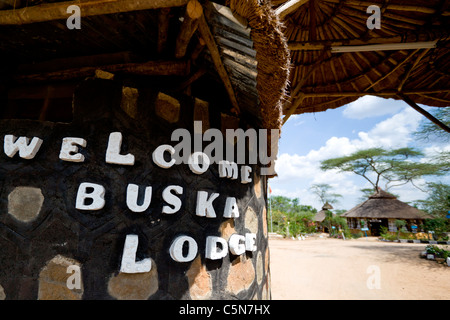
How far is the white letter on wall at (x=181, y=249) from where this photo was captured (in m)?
1.60

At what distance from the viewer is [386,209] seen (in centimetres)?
2098

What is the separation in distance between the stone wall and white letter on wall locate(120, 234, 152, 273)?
32mm

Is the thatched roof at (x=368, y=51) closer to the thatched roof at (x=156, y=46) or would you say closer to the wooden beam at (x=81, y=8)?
the thatched roof at (x=156, y=46)

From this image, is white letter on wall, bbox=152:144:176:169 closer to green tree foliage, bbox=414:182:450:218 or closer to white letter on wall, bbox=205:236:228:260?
white letter on wall, bbox=205:236:228:260

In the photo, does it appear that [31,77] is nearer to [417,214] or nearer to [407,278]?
[407,278]

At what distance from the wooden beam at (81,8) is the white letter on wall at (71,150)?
739 mm

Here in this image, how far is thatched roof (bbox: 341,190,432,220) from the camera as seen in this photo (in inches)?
780

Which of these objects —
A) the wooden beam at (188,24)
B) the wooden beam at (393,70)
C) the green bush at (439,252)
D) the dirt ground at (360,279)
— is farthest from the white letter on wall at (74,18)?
the green bush at (439,252)

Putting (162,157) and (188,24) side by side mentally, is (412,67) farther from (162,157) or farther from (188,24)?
(162,157)
